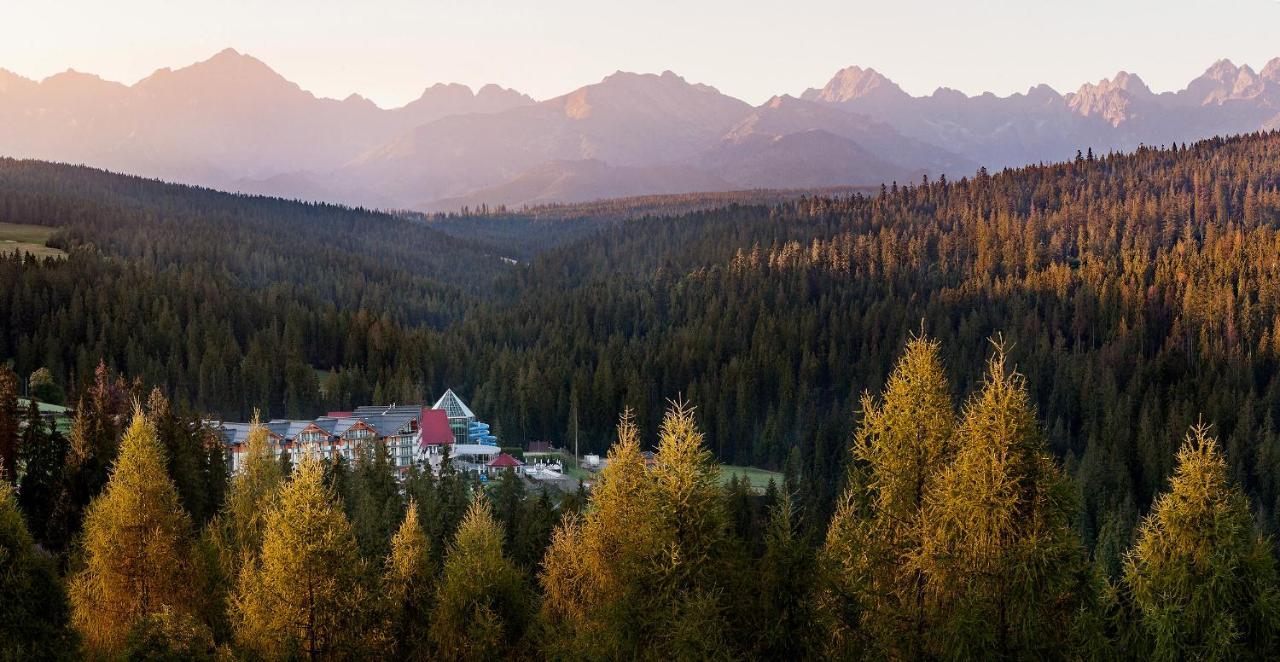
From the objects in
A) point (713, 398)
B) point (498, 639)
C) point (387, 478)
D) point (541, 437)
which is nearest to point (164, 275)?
point (541, 437)

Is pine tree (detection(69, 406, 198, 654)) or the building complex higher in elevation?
pine tree (detection(69, 406, 198, 654))

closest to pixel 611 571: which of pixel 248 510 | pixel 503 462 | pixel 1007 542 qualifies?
pixel 1007 542

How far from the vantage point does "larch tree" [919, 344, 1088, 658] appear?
731 inches

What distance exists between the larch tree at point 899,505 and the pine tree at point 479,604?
13.3 metres

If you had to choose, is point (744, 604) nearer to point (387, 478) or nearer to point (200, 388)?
point (387, 478)

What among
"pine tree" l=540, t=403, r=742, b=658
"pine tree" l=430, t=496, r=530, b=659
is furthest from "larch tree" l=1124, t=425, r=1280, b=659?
"pine tree" l=430, t=496, r=530, b=659

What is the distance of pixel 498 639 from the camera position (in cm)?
3147

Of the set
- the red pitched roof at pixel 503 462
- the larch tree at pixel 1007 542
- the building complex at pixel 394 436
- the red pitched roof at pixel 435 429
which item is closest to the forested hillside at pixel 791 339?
the building complex at pixel 394 436

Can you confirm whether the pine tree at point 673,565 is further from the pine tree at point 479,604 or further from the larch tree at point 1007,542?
the pine tree at point 479,604

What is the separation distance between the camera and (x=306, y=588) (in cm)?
2666

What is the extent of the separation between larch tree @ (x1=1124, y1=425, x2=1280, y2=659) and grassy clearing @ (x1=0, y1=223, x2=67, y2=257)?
174614 millimetres

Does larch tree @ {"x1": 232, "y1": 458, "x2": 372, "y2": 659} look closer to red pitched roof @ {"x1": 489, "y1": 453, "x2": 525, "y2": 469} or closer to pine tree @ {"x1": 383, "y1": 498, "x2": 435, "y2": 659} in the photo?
pine tree @ {"x1": 383, "y1": 498, "x2": 435, "y2": 659}

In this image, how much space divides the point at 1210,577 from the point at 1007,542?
6468 mm

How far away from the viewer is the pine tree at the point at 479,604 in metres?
31.2
